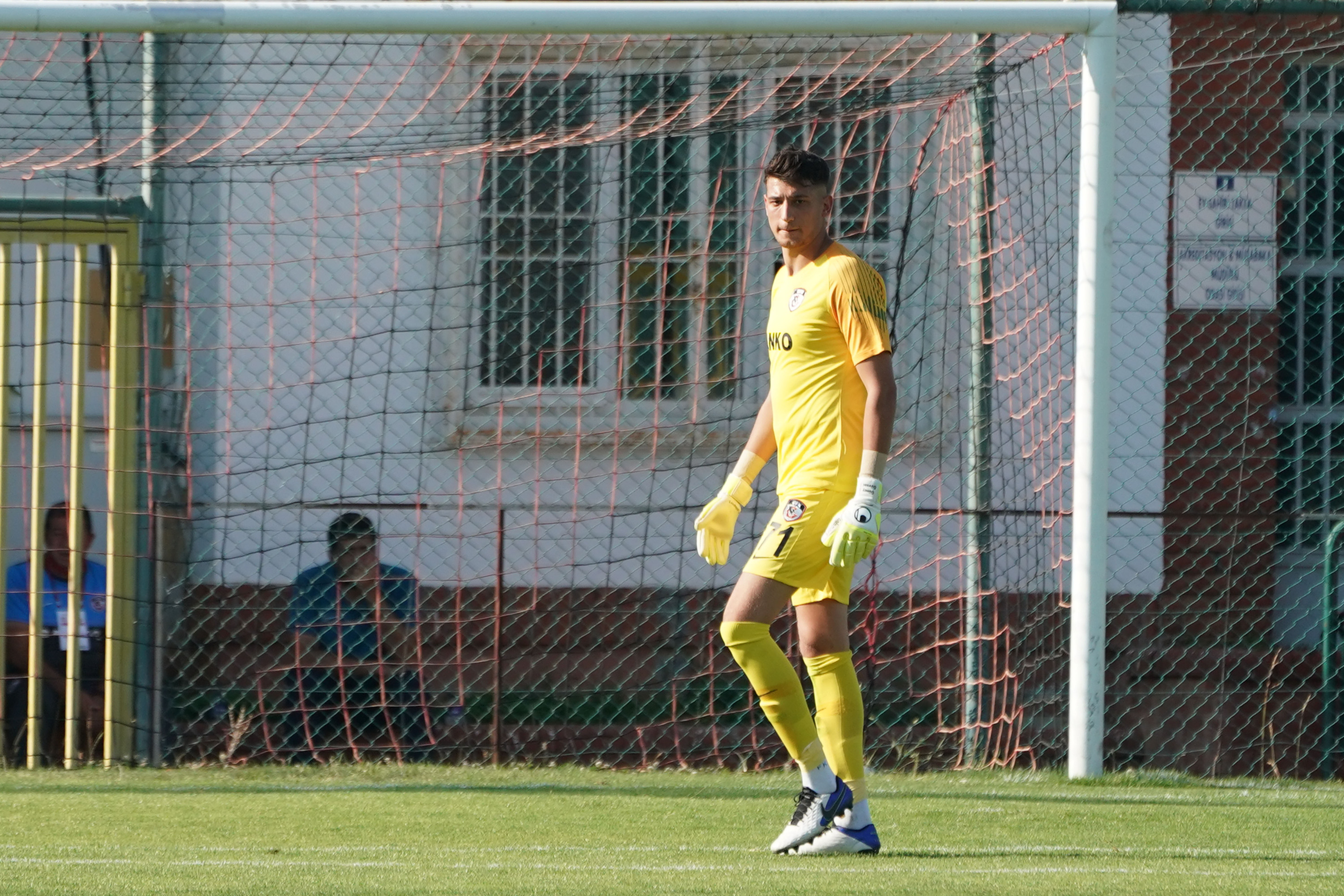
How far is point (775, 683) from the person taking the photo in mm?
4246

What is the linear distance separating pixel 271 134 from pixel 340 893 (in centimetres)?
560

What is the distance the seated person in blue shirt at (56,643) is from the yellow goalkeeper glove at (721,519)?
3.46 m

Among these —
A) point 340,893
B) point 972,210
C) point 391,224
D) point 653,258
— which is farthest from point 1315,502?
point 340,893

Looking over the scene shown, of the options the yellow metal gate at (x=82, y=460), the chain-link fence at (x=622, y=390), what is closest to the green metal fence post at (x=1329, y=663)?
the chain-link fence at (x=622, y=390)

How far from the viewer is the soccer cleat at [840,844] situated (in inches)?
168

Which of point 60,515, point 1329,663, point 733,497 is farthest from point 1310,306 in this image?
point 60,515

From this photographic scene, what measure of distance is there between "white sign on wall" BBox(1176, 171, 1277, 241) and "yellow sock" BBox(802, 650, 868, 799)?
5.41m

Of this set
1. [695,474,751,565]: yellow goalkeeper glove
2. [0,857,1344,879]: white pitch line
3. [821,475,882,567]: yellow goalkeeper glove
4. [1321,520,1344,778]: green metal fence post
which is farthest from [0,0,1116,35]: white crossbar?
[1321,520,1344,778]: green metal fence post

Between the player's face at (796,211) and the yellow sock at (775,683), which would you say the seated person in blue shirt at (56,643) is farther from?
the player's face at (796,211)

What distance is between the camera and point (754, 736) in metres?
7.35

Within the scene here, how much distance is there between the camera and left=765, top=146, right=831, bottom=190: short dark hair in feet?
14.0

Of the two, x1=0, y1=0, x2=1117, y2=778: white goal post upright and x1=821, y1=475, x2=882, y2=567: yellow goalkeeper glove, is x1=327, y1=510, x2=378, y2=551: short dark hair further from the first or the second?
x1=821, y1=475, x2=882, y2=567: yellow goalkeeper glove

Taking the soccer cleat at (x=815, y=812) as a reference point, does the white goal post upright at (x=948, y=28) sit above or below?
above

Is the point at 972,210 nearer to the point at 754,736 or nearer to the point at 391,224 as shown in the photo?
the point at 754,736
